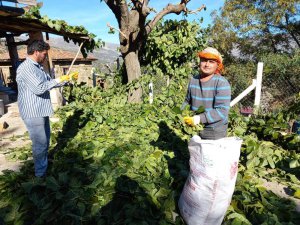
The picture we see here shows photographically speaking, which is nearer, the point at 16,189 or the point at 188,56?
the point at 16,189

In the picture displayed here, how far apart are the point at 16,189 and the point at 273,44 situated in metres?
15.6

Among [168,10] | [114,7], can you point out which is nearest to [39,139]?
[114,7]

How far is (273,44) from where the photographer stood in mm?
14570

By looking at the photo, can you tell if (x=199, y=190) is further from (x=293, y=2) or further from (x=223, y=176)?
(x=293, y=2)

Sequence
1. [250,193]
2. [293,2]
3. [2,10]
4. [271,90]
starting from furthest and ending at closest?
[293,2], [271,90], [2,10], [250,193]

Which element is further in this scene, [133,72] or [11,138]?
[133,72]

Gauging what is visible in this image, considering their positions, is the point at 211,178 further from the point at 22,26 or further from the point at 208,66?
the point at 22,26

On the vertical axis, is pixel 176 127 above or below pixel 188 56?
below

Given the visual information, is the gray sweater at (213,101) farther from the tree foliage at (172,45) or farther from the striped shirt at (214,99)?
the tree foliage at (172,45)

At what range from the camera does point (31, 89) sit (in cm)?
Result: 272

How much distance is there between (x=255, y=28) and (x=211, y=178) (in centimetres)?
1374

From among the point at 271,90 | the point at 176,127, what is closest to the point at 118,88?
the point at 176,127

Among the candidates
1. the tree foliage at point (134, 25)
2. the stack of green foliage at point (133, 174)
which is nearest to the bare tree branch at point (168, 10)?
the tree foliage at point (134, 25)

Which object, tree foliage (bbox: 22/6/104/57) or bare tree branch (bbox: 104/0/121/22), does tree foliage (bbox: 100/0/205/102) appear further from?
tree foliage (bbox: 22/6/104/57)
